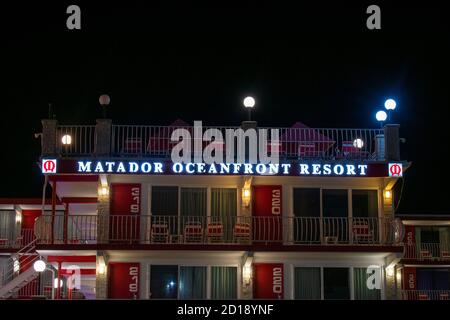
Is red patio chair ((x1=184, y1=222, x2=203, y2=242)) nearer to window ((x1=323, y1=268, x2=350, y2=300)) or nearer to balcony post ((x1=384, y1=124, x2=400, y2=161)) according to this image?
window ((x1=323, y1=268, x2=350, y2=300))

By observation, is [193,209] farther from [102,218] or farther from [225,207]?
[102,218]

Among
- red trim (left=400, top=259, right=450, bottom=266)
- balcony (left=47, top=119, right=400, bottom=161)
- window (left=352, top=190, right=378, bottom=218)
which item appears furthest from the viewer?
red trim (left=400, top=259, right=450, bottom=266)

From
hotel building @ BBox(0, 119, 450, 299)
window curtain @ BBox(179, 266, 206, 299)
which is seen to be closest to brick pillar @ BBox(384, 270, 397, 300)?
hotel building @ BBox(0, 119, 450, 299)

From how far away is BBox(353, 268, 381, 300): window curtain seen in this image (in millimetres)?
29906

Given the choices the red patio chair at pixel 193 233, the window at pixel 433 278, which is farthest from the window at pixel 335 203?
the window at pixel 433 278

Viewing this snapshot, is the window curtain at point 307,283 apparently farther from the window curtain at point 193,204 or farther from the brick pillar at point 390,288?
the window curtain at point 193,204

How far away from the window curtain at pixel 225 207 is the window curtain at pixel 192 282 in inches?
57.8

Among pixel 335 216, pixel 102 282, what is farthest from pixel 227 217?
pixel 102 282

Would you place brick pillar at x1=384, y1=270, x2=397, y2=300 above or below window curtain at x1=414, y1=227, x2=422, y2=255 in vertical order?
below

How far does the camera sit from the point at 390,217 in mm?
30500

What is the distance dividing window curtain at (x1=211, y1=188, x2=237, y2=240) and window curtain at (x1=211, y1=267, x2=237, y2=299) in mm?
1101

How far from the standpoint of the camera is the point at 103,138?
30.2m

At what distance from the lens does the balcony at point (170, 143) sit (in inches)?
1184
